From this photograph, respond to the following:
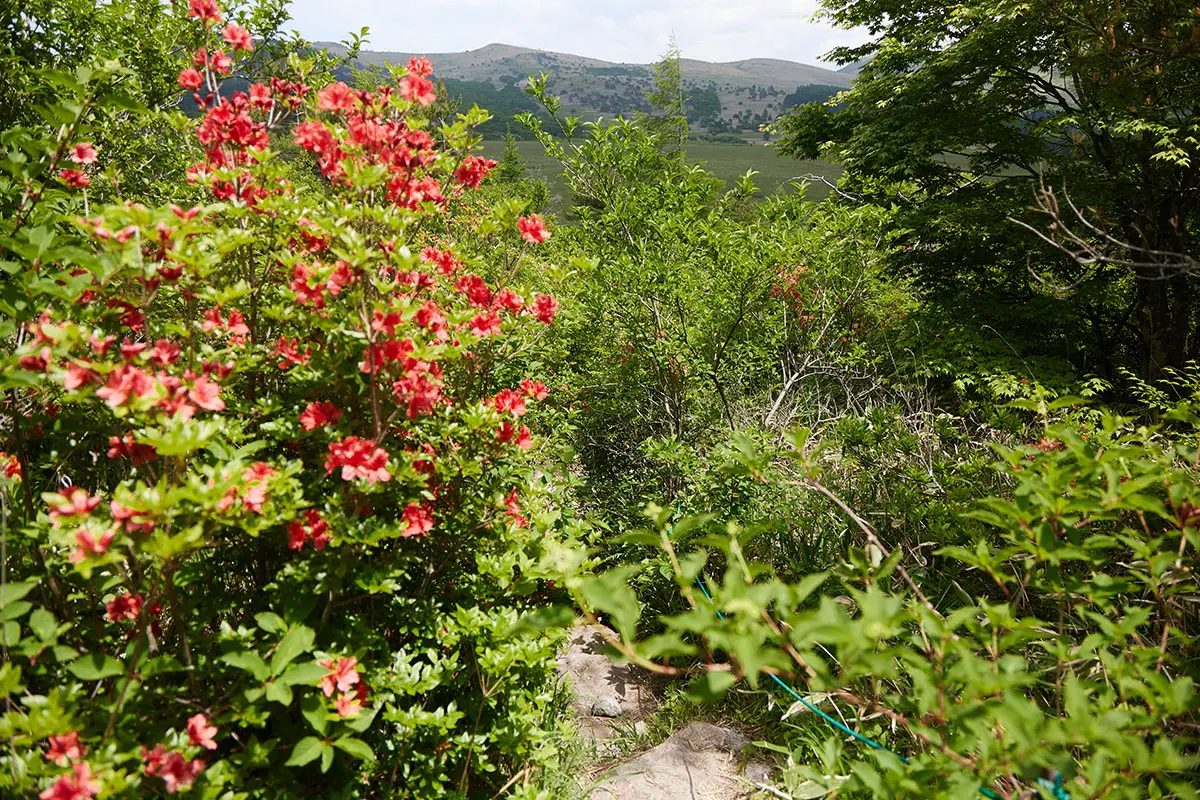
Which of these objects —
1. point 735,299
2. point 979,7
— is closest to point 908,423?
point 735,299

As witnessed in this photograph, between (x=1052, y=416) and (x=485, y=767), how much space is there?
175 inches

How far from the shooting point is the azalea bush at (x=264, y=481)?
A: 112cm

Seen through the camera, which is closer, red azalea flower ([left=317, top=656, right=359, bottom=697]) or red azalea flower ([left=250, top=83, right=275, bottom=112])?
red azalea flower ([left=317, top=656, right=359, bottom=697])

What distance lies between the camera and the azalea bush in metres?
1.12

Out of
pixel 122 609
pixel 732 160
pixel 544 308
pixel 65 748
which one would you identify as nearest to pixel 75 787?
pixel 65 748

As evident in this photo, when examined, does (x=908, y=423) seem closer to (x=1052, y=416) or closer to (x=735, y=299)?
(x=1052, y=416)

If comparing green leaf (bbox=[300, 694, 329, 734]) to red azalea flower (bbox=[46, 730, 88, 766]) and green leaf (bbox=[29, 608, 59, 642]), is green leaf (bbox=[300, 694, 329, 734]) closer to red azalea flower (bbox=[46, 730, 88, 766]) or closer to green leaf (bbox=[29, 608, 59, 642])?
red azalea flower (bbox=[46, 730, 88, 766])

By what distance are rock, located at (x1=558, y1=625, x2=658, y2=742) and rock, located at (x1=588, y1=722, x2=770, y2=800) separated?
1.02 feet

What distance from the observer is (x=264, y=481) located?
1.20 m

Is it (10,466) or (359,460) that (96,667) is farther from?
(10,466)

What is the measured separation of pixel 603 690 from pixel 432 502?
1.65m

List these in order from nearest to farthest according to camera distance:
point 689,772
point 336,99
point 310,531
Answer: point 310,531, point 336,99, point 689,772

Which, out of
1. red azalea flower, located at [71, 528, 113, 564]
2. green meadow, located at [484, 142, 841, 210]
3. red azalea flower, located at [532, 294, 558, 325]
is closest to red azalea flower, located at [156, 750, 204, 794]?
red azalea flower, located at [71, 528, 113, 564]

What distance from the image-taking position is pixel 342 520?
1389 millimetres
